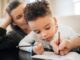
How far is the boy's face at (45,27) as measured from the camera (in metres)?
0.61

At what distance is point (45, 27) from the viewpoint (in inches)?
23.9

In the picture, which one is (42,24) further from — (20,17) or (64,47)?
(20,17)

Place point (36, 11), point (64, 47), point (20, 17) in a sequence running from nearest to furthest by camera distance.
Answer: point (64, 47) < point (36, 11) < point (20, 17)

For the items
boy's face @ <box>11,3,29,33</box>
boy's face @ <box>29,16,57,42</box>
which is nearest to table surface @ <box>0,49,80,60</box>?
boy's face @ <box>29,16,57,42</box>

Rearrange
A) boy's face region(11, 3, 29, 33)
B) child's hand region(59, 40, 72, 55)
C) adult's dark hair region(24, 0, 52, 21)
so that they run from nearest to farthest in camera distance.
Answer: child's hand region(59, 40, 72, 55), adult's dark hair region(24, 0, 52, 21), boy's face region(11, 3, 29, 33)

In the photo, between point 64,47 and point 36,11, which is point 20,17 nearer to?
point 36,11

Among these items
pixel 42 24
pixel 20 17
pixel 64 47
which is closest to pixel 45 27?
pixel 42 24

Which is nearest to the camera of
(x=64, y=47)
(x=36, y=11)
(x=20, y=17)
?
(x=64, y=47)

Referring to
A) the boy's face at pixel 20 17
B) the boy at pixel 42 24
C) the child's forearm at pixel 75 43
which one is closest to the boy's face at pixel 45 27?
the boy at pixel 42 24

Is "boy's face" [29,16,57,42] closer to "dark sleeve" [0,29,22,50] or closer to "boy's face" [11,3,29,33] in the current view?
"dark sleeve" [0,29,22,50]

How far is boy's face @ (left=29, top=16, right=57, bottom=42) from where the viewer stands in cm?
61

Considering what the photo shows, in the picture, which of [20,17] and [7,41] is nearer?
[7,41]

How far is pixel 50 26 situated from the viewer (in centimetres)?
63

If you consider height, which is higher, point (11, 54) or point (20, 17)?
point (20, 17)
